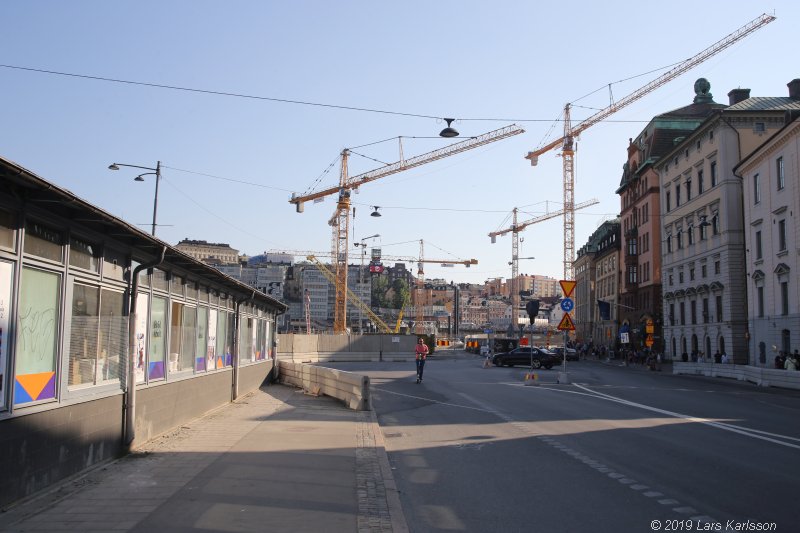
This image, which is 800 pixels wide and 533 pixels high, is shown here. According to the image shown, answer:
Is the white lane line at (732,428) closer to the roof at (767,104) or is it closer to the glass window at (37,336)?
the glass window at (37,336)

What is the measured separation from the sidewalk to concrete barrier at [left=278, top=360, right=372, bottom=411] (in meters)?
4.41

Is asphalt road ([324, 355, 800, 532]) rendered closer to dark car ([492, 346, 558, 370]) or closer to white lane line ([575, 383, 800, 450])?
white lane line ([575, 383, 800, 450])

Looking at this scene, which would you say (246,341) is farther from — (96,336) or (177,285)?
(96,336)

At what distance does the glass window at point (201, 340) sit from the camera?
1459 cm

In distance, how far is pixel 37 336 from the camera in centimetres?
743

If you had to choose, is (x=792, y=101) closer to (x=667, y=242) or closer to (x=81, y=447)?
(x=667, y=242)

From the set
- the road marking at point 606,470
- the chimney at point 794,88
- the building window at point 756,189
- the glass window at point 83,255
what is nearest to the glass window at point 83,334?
the glass window at point 83,255

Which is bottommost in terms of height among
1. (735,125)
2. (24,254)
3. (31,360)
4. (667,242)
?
(31,360)

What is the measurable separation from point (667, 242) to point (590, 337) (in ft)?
127

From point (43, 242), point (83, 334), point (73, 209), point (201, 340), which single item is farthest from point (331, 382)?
point (43, 242)

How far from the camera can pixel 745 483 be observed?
28.0ft

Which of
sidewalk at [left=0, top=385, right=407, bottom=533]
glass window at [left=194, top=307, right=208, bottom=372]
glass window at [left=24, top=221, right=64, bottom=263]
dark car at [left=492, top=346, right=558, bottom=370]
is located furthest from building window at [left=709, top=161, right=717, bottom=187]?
glass window at [left=24, top=221, right=64, bottom=263]

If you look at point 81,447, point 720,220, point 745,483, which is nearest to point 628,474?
point 745,483

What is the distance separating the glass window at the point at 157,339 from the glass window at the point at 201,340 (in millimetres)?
2497
